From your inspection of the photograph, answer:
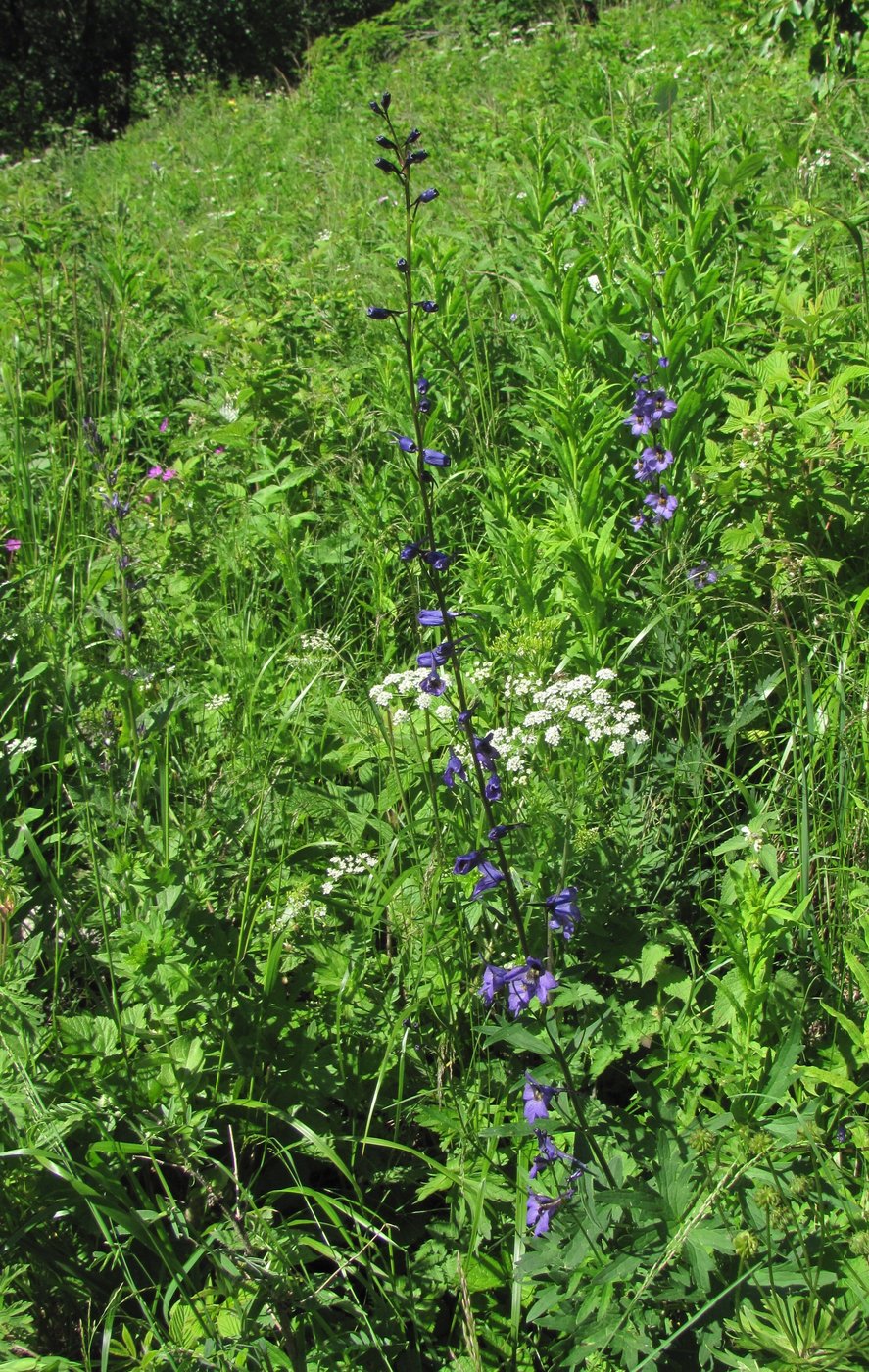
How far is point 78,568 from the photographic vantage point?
10.4ft

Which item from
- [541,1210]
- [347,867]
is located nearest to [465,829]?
[347,867]

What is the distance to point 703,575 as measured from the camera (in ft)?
8.18

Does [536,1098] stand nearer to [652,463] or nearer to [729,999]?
[729,999]

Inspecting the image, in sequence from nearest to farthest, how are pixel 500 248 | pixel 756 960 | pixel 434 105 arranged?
1. pixel 756 960
2. pixel 500 248
3. pixel 434 105

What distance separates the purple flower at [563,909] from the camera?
1.48m

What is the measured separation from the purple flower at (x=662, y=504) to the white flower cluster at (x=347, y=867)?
1.21 meters

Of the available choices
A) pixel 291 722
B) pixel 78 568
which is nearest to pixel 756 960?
pixel 291 722

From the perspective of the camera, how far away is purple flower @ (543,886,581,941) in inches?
58.1

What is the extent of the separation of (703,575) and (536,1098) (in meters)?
1.48

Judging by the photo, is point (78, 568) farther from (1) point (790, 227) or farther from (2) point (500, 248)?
(1) point (790, 227)

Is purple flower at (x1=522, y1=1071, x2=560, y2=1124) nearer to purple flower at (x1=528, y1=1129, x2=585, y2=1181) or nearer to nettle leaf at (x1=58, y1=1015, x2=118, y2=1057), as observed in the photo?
purple flower at (x1=528, y1=1129, x2=585, y2=1181)

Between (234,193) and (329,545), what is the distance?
536 centimetres

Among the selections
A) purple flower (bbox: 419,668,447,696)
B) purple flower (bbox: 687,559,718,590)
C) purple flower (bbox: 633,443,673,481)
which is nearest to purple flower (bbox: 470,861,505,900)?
purple flower (bbox: 419,668,447,696)

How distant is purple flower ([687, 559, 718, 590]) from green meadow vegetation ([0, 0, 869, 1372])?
21mm
